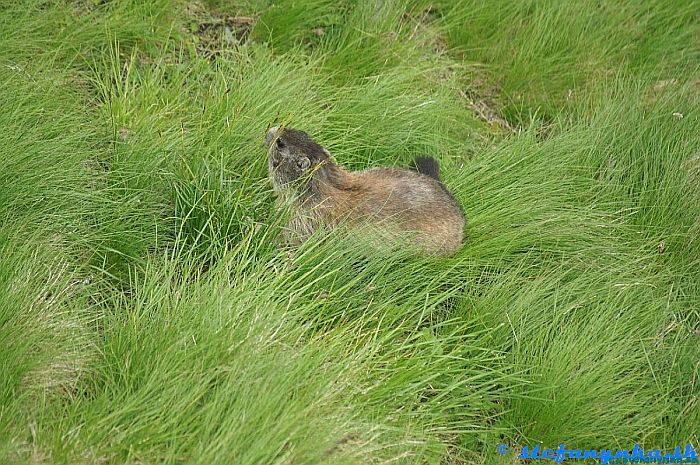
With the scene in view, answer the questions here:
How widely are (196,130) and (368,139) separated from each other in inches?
48.8

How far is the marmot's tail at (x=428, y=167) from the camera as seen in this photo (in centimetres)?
509

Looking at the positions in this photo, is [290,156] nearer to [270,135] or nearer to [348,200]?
[270,135]

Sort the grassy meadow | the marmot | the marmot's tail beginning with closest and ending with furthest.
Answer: the grassy meadow → the marmot → the marmot's tail

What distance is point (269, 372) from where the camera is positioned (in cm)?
323

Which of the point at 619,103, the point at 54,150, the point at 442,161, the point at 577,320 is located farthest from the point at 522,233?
the point at 54,150

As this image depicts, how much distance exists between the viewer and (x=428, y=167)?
201 inches

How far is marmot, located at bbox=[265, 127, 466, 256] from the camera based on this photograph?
4605 millimetres

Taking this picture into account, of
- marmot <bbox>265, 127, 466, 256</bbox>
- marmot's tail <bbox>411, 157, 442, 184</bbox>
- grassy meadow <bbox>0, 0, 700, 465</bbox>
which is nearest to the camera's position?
grassy meadow <bbox>0, 0, 700, 465</bbox>

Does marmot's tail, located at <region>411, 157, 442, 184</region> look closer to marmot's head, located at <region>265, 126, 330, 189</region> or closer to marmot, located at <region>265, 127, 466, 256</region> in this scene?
marmot, located at <region>265, 127, 466, 256</region>

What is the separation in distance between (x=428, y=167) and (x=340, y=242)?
1.22m

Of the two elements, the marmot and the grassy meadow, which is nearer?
the grassy meadow

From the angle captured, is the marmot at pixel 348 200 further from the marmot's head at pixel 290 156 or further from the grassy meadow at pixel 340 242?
the grassy meadow at pixel 340 242

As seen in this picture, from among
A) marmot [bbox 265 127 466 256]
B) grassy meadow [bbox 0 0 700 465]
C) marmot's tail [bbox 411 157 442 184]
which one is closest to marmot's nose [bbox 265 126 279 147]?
marmot [bbox 265 127 466 256]

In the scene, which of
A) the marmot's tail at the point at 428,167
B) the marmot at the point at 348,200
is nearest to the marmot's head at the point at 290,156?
the marmot at the point at 348,200
